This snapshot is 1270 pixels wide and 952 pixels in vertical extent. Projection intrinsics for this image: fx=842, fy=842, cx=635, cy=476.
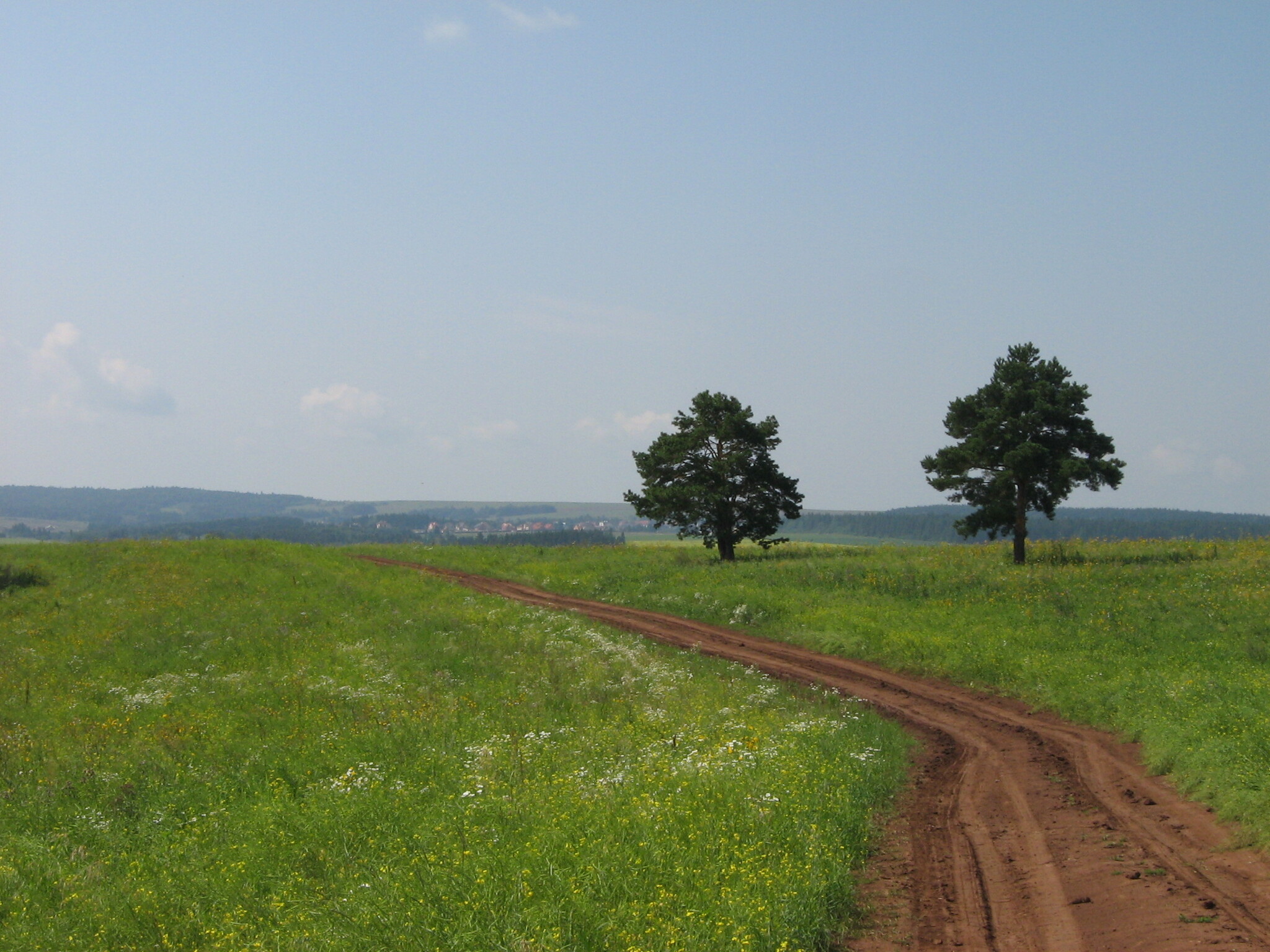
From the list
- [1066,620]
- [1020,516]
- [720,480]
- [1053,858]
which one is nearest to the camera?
[1053,858]

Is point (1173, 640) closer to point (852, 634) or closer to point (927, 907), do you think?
point (852, 634)

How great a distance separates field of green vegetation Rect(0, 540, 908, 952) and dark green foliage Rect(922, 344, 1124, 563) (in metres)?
21.2

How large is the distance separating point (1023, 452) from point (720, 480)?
16.2 metres

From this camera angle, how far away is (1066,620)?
2386cm

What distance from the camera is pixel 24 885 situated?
369 inches

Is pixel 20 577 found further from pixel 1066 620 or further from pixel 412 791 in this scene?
pixel 1066 620

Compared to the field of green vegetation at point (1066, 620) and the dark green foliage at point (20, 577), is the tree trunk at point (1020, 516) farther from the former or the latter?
the dark green foliage at point (20, 577)

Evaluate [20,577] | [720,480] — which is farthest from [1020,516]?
[20,577]

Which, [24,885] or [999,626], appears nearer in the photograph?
[24,885]

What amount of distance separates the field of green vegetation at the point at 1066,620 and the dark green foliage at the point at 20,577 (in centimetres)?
1921

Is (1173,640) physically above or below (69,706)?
above

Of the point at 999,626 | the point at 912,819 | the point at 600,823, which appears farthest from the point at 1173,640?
the point at 600,823

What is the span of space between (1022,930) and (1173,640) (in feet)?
54.0

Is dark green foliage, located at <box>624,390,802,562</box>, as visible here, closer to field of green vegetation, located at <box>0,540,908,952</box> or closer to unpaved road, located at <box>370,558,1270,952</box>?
field of green vegetation, located at <box>0,540,908,952</box>
